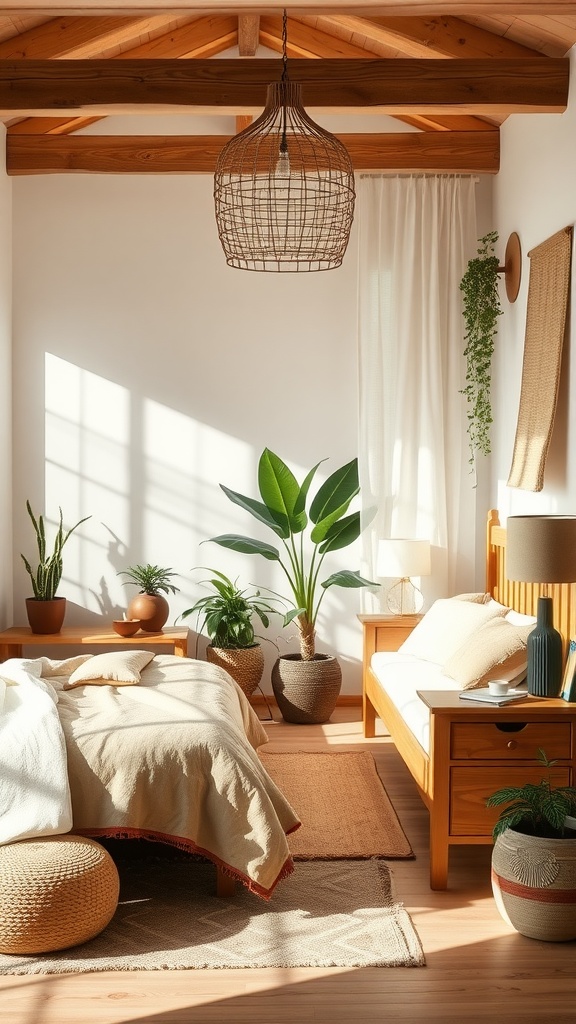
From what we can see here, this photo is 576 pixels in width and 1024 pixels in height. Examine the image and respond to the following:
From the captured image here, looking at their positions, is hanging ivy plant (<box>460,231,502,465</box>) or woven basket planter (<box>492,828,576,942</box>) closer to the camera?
woven basket planter (<box>492,828,576,942</box>)

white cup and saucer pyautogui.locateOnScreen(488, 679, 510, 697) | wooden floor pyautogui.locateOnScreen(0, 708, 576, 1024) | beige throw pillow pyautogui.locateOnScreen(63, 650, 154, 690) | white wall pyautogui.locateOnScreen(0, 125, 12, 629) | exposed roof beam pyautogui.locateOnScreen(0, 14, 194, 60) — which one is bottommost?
wooden floor pyautogui.locateOnScreen(0, 708, 576, 1024)

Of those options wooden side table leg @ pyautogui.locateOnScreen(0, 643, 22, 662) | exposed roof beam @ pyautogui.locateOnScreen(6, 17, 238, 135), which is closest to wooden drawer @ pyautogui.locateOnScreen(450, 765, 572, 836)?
wooden side table leg @ pyautogui.locateOnScreen(0, 643, 22, 662)

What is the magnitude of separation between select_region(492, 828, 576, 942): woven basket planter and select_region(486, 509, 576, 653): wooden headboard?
127cm

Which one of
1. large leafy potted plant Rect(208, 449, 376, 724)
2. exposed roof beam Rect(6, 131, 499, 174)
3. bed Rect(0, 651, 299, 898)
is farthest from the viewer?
exposed roof beam Rect(6, 131, 499, 174)

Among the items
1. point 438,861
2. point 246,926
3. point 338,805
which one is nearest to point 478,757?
point 438,861

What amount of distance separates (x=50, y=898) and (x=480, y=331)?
4045mm

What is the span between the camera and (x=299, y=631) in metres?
6.10

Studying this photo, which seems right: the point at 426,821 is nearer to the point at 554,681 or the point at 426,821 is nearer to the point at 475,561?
the point at 554,681

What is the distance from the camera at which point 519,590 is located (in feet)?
16.8

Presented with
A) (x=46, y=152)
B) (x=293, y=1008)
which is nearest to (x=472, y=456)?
(x=46, y=152)

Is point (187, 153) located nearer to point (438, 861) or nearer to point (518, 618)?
point (518, 618)

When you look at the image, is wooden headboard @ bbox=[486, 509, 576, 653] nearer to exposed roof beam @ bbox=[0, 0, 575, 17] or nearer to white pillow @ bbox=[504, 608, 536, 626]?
white pillow @ bbox=[504, 608, 536, 626]

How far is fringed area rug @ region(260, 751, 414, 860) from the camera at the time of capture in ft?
12.8

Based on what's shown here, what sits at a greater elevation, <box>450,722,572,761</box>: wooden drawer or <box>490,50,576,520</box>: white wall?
<box>490,50,576,520</box>: white wall
